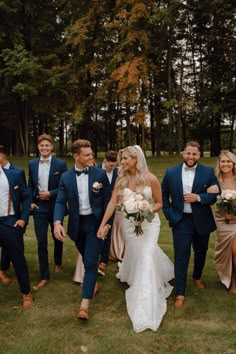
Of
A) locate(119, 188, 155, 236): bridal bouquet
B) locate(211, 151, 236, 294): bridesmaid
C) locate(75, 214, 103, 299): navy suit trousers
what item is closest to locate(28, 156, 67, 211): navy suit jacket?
locate(75, 214, 103, 299): navy suit trousers

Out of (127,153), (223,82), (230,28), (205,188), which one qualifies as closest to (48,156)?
(127,153)

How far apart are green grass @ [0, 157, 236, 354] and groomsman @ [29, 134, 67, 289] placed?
1.72ft

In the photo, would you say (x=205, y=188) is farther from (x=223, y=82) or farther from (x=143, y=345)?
(x=223, y=82)

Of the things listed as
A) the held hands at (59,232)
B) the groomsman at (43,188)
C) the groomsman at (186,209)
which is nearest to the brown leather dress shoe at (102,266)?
the groomsman at (43,188)

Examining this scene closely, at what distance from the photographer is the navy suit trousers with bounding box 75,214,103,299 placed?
5.44 metres

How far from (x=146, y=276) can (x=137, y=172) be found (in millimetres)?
1405

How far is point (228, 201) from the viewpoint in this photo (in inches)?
234

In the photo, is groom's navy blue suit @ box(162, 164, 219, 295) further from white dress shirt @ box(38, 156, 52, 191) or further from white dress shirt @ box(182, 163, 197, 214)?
white dress shirt @ box(38, 156, 52, 191)

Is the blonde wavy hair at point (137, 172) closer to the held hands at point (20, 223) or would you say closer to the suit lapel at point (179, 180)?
the suit lapel at point (179, 180)

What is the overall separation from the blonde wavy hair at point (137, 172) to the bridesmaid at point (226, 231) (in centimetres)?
126

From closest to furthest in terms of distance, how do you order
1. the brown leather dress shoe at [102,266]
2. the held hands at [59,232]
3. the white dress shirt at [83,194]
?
the held hands at [59,232], the white dress shirt at [83,194], the brown leather dress shoe at [102,266]

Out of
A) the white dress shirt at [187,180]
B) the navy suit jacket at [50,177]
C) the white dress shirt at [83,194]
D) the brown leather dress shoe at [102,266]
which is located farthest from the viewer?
the brown leather dress shoe at [102,266]

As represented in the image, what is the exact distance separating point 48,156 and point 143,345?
10.6ft

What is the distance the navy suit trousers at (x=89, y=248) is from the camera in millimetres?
5442
